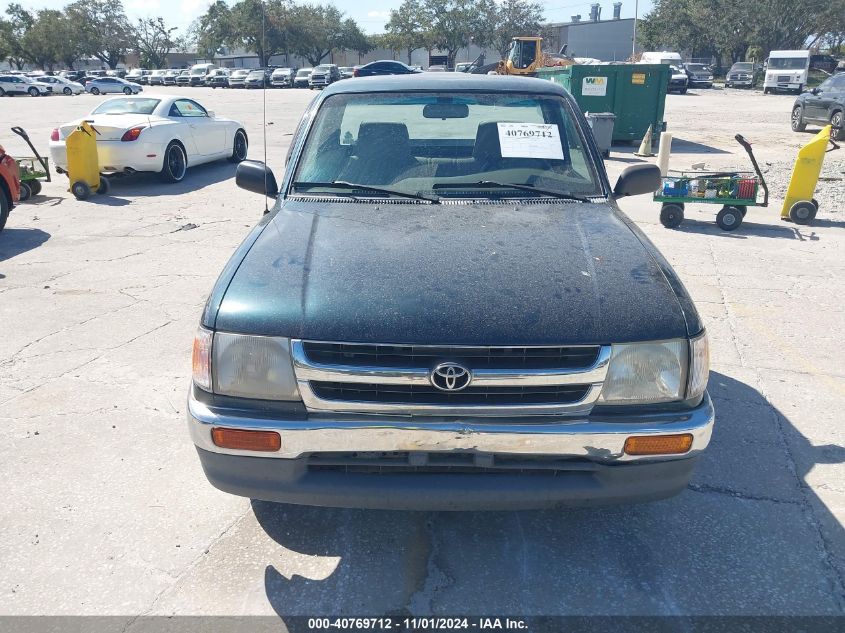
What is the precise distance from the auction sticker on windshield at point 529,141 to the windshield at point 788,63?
136 ft

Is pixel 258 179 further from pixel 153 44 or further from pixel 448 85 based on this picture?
pixel 153 44

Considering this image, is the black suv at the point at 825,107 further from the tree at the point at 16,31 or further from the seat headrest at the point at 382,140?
the tree at the point at 16,31

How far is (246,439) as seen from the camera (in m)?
2.51

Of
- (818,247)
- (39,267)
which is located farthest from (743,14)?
(39,267)

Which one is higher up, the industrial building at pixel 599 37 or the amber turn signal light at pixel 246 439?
the industrial building at pixel 599 37

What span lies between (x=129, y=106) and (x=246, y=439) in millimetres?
11223

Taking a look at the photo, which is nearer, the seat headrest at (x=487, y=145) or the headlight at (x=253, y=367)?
the headlight at (x=253, y=367)

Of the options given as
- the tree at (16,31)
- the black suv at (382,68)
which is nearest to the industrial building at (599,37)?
the tree at (16,31)

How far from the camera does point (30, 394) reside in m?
4.44

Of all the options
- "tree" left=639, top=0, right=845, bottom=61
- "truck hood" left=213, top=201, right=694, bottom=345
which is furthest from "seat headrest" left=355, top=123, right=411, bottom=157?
"tree" left=639, top=0, right=845, bottom=61

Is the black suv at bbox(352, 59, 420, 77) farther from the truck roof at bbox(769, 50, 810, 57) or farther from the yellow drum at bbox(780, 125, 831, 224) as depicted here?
the truck roof at bbox(769, 50, 810, 57)

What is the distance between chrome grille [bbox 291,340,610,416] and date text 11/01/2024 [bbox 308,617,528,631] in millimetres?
809

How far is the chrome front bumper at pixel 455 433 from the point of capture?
2.44m

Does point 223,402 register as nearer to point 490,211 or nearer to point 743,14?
point 490,211
